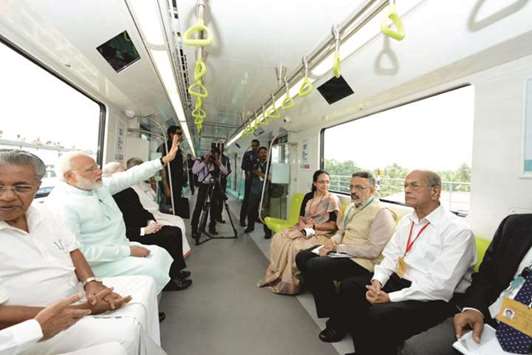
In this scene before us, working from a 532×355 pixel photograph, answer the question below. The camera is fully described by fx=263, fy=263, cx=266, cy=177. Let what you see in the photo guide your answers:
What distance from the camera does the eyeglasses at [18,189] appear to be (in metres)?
1.14

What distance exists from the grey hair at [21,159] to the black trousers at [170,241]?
5.46ft

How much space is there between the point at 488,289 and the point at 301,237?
182cm

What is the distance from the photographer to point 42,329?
Answer: 35.8 inches

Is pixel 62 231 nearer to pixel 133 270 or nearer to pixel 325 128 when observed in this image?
pixel 133 270

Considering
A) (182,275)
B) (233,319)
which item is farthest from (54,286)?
(182,275)

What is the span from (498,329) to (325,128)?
3.54 m

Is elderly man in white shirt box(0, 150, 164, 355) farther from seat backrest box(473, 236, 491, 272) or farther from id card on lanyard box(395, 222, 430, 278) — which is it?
seat backrest box(473, 236, 491, 272)

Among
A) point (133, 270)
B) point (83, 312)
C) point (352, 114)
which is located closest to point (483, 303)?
point (83, 312)

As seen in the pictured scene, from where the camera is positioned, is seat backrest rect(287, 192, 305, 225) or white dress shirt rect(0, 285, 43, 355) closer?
white dress shirt rect(0, 285, 43, 355)

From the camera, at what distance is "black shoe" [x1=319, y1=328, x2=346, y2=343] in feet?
6.69

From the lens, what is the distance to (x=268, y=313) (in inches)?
95.5

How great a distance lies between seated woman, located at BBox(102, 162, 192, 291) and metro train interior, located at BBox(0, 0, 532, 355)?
223 mm

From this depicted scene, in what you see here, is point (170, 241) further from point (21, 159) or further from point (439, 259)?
point (439, 259)

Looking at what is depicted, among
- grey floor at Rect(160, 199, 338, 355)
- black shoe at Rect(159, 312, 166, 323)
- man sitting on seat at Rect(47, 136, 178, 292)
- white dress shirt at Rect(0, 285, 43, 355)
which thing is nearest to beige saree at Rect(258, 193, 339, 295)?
grey floor at Rect(160, 199, 338, 355)
